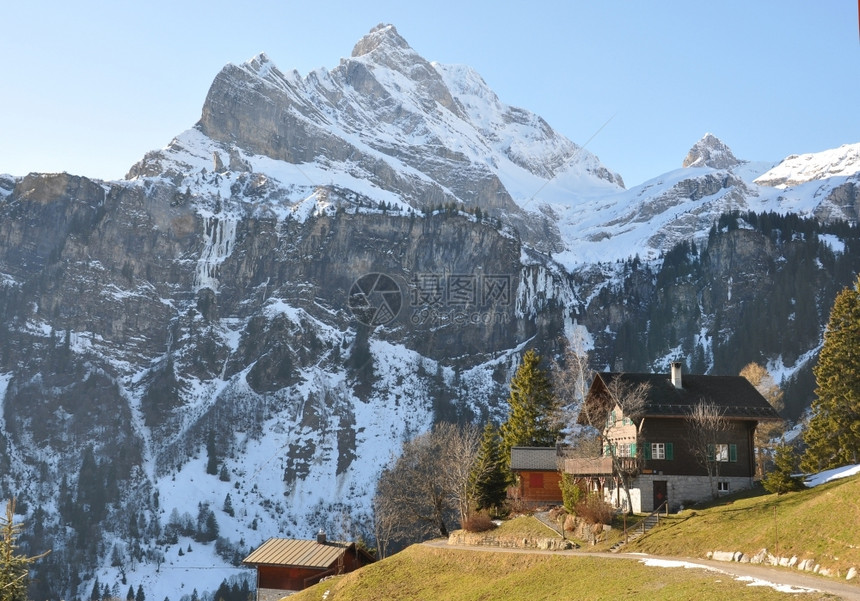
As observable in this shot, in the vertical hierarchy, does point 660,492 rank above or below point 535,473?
below

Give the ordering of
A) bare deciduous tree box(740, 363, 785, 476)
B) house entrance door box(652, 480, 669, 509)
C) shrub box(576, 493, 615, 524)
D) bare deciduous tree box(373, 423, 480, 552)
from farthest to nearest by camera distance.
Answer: bare deciduous tree box(740, 363, 785, 476) → bare deciduous tree box(373, 423, 480, 552) → house entrance door box(652, 480, 669, 509) → shrub box(576, 493, 615, 524)

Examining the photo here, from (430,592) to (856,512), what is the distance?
71.5 feet

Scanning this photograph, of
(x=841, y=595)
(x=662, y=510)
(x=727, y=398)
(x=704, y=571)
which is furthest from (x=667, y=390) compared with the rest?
(x=841, y=595)

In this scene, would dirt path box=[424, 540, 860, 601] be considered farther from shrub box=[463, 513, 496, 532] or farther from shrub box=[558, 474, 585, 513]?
shrub box=[463, 513, 496, 532]

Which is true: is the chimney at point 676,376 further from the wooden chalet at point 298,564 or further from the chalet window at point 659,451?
the wooden chalet at point 298,564

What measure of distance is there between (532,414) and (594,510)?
18303 mm

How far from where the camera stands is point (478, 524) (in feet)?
197

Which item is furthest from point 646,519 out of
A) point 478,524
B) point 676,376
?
point 676,376

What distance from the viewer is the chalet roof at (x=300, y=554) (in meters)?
72.2

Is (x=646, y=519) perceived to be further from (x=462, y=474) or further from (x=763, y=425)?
(x=763, y=425)

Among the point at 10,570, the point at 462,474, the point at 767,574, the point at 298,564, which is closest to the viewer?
the point at 10,570

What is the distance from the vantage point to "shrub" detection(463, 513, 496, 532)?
6003 centimetres

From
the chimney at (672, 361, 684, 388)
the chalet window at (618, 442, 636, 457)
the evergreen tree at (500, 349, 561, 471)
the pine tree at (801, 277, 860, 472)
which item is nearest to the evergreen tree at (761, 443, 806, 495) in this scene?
the chalet window at (618, 442, 636, 457)

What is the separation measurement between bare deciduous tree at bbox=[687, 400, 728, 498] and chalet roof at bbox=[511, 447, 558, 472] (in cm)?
1090
